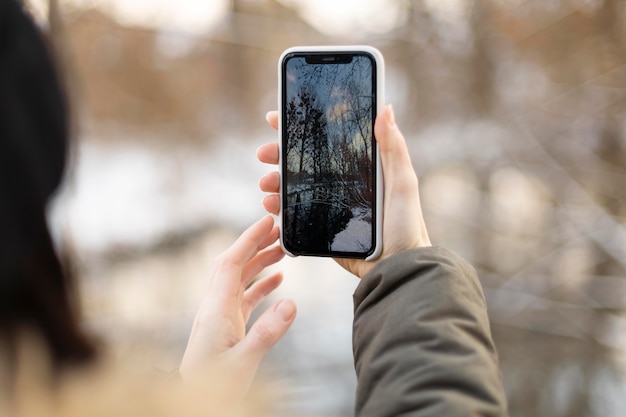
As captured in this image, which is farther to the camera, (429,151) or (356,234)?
(429,151)

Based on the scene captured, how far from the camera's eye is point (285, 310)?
1.75ft

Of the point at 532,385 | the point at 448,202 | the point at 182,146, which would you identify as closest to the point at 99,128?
the point at 182,146

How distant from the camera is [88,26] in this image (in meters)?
1.37

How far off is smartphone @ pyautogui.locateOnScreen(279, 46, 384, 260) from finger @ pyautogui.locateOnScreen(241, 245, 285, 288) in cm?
2

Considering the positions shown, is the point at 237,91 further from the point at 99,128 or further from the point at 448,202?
the point at 448,202

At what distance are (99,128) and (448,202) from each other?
36.2 inches

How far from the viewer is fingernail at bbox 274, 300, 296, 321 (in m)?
0.53

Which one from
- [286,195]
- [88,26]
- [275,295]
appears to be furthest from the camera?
[275,295]

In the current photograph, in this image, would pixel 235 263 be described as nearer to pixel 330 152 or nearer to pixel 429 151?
pixel 330 152

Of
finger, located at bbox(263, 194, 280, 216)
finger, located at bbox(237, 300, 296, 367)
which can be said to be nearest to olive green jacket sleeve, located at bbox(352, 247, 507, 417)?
finger, located at bbox(237, 300, 296, 367)

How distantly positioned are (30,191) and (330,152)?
408 mm

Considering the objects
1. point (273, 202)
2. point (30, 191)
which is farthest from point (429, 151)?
point (30, 191)

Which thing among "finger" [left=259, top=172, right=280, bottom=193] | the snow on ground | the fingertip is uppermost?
"finger" [left=259, top=172, right=280, bottom=193]

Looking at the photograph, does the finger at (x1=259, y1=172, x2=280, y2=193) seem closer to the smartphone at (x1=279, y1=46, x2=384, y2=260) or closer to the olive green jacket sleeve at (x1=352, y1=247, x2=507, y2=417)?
the smartphone at (x1=279, y1=46, x2=384, y2=260)
